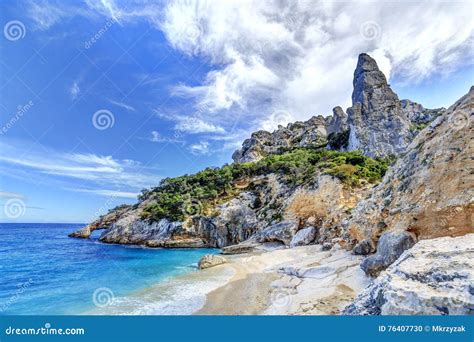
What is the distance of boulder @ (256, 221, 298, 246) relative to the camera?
1076 inches

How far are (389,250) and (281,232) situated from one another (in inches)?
756

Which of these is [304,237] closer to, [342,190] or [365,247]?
[342,190]

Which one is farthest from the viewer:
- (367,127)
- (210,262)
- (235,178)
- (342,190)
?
(367,127)

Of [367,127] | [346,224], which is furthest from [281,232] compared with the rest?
[367,127]

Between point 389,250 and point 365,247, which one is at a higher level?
point 389,250

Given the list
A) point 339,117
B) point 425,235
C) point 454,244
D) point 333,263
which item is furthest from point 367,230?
point 339,117

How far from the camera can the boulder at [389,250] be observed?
342 inches

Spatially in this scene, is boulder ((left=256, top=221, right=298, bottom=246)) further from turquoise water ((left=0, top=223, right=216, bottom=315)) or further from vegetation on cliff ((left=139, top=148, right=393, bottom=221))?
turquoise water ((left=0, top=223, right=216, bottom=315))

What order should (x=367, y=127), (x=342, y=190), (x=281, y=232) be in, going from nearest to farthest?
(x=342, y=190) < (x=281, y=232) < (x=367, y=127)

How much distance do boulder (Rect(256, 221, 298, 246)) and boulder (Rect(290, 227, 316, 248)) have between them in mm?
1510

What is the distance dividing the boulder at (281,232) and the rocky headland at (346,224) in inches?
3.8

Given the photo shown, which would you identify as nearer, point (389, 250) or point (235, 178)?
point (389, 250)

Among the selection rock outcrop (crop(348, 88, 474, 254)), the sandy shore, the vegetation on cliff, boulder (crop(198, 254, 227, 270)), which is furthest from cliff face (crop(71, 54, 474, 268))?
boulder (crop(198, 254, 227, 270))

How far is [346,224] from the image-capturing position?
17547 millimetres
